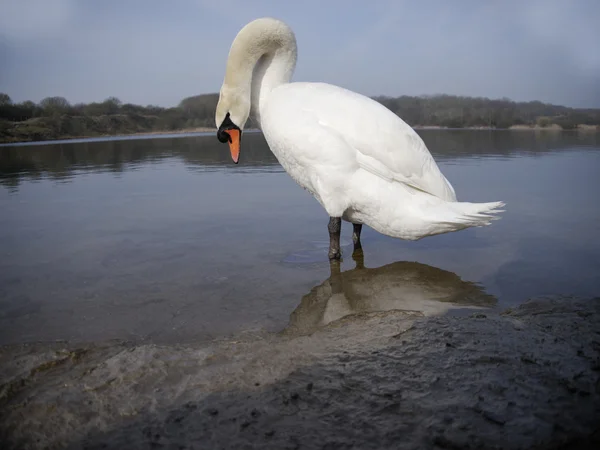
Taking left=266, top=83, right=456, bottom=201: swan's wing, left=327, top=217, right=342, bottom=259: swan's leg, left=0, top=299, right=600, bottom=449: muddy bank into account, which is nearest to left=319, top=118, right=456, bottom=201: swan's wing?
left=266, top=83, right=456, bottom=201: swan's wing

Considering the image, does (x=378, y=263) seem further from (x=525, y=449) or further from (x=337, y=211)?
(x=525, y=449)

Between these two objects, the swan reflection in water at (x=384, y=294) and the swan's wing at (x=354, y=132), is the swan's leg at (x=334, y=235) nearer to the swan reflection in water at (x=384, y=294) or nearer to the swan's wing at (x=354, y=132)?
the swan reflection in water at (x=384, y=294)

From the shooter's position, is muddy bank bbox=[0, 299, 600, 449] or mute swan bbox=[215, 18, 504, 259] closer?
muddy bank bbox=[0, 299, 600, 449]

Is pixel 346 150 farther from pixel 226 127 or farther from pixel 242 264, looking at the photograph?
pixel 242 264

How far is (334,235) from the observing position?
4.70 meters

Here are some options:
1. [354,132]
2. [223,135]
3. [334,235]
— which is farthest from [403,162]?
[223,135]

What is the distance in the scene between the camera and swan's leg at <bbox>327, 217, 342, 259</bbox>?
181 inches

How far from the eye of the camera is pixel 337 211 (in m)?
4.43

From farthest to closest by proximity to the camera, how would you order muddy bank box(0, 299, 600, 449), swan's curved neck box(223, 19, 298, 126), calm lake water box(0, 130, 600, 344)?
swan's curved neck box(223, 19, 298, 126), calm lake water box(0, 130, 600, 344), muddy bank box(0, 299, 600, 449)

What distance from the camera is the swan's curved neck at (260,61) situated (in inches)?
181

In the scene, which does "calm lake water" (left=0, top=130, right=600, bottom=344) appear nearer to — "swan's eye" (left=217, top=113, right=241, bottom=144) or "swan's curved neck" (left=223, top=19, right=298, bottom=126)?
"swan's eye" (left=217, top=113, right=241, bottom=144)

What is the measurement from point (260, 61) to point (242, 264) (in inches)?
90.5

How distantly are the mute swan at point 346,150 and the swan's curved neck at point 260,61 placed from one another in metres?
0.01

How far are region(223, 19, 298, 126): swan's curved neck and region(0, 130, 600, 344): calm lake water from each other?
1.80 m
